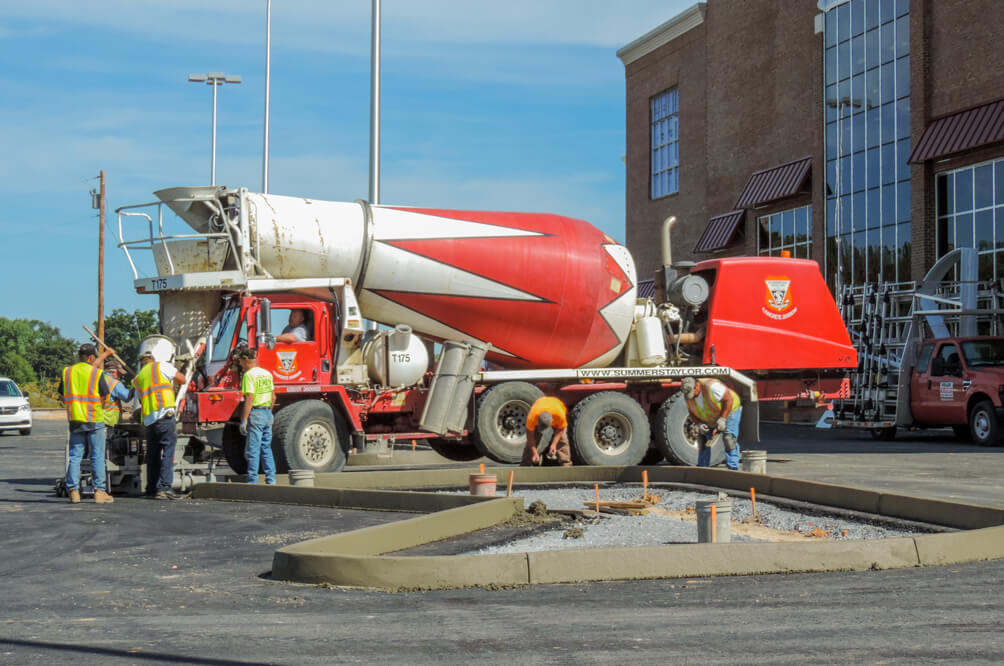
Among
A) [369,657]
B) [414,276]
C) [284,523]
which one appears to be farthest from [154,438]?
[369,657]

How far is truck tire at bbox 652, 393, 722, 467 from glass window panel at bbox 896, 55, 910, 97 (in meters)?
20.5

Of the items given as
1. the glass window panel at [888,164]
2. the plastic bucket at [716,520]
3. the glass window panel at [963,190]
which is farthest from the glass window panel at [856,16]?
the plastic bucket at [716,520]

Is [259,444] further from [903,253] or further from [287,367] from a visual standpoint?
[903,253]

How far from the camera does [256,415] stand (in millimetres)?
15477

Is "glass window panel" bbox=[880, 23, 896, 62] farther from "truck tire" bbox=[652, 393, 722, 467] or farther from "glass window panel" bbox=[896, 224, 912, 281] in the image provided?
"truck tire" bbox=[652, 393, 722, 467]

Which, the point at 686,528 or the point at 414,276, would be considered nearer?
the point at 686,528

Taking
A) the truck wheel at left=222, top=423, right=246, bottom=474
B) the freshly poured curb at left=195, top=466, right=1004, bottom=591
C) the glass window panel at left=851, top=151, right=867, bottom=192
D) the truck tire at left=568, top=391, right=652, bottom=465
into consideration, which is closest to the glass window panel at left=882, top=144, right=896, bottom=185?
the glass window panel at left=851, top=151, right=867, bottom=192

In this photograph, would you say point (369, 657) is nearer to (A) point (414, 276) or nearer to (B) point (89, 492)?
(B) point (89, 492)

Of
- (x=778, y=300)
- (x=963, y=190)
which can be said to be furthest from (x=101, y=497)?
(x=963, y=190)

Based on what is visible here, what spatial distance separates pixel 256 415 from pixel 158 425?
1.27 metres

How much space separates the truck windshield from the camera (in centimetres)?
2542

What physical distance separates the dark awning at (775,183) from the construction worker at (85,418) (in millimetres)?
30275

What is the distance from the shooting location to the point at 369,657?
6.28 meters

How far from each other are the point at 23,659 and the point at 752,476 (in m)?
9.74
